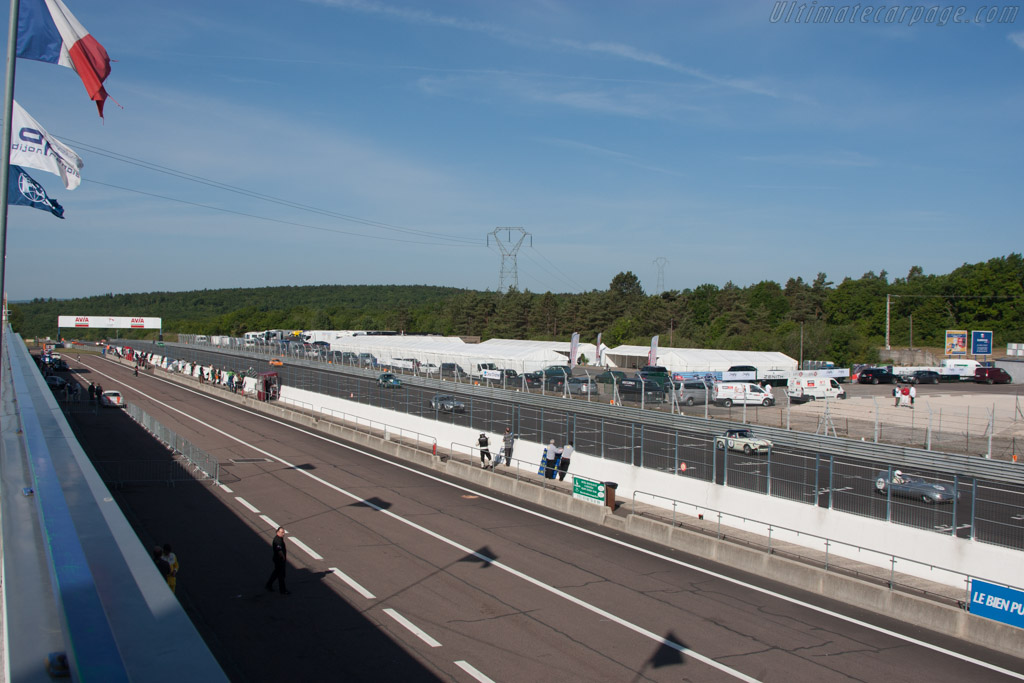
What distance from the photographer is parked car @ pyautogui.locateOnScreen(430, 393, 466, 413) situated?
36.2 m

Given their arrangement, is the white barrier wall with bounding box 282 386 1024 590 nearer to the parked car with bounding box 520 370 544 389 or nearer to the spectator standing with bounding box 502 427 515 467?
the spectator standing with bounding box 502 427 515 467

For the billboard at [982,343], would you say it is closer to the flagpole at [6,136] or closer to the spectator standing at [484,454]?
the spectator standing at [484,454]

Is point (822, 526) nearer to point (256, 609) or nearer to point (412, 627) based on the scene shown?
point (412, 627)

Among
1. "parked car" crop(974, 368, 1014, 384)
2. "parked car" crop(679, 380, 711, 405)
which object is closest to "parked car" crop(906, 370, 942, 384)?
"parked car" crop(974, 368, 1014, 384)

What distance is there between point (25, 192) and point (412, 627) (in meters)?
10.1

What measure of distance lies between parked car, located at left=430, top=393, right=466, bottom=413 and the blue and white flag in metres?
24.7

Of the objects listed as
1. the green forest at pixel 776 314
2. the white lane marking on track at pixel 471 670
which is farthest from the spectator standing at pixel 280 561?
the green forest at pixel 776 314

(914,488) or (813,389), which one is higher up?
(813,389)

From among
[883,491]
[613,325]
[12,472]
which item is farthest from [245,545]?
[613,325]

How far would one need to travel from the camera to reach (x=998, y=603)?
1297 centimetres

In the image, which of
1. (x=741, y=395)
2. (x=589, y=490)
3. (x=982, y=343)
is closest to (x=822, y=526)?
(x=589, y=490)

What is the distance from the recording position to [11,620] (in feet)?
16.6

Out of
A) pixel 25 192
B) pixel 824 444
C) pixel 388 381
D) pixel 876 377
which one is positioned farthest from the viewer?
pixel 876 377

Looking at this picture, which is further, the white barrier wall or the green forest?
the green forest
